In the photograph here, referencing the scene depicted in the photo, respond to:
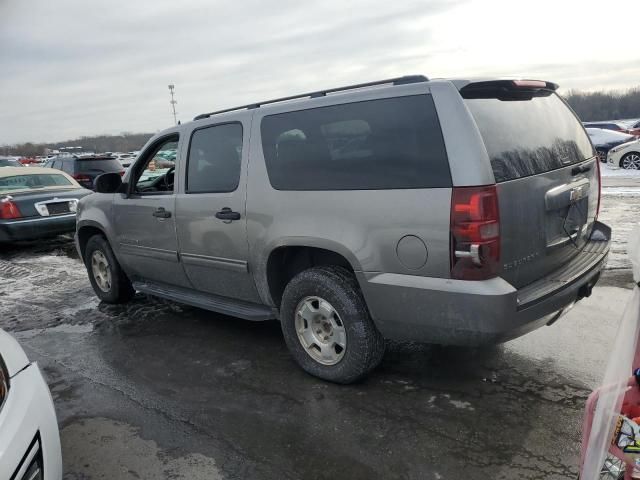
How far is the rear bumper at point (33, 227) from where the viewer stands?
28.3 feet

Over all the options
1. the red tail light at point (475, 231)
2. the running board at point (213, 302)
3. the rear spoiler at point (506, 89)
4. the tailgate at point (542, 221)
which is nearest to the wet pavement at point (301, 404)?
the running board at point (213, 302)

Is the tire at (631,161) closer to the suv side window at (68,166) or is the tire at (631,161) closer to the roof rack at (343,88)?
the roof rack at (343,88)

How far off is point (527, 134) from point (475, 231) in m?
0.87

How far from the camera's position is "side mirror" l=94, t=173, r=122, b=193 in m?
4.91

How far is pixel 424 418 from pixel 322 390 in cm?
73

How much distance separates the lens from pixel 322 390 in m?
3.43

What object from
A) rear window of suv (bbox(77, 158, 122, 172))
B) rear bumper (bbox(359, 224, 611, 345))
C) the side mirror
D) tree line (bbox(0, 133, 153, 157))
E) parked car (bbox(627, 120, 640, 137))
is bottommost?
rear bumper (bbox(359, 224, 611, 345))

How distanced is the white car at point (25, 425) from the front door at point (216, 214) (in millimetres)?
1774

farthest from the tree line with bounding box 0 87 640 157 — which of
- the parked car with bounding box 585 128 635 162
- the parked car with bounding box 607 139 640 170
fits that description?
the parked car with bounding box 607 139 640 170

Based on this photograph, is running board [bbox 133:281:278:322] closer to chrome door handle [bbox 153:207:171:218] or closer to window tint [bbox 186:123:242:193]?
chrome door handle [bbox 153:207:171:218]

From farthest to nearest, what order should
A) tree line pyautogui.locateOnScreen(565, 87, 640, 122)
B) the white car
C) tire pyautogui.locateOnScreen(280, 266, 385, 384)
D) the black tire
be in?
tree line pyautogui.locateOnScreen(565, 87, 640, 122) < the black tire < tire pyautogui.locateOnScreen(280, 266, 385, 384) < the white car

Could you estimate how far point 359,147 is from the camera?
3160mm

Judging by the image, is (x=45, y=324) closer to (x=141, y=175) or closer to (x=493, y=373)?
(x=141, y=175)

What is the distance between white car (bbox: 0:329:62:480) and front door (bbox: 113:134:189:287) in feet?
7.36
